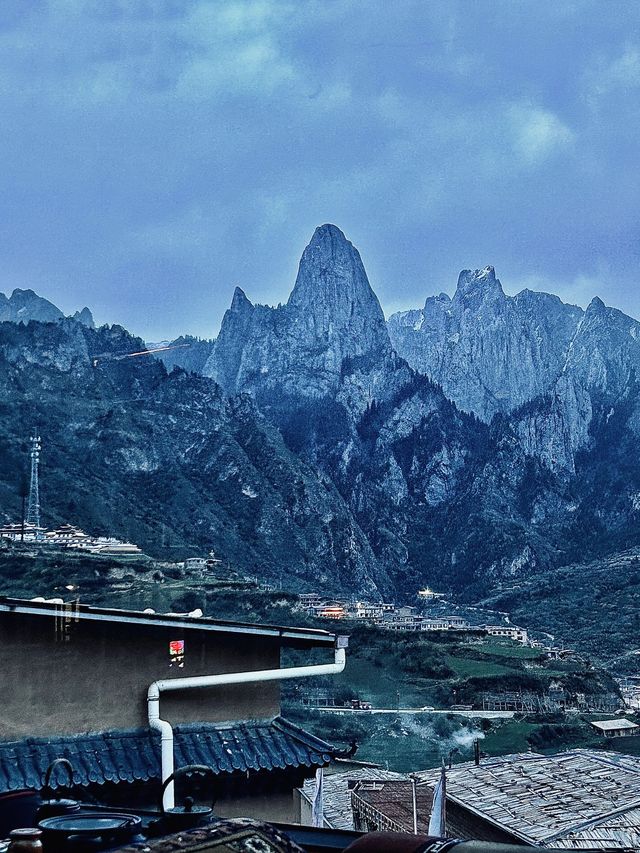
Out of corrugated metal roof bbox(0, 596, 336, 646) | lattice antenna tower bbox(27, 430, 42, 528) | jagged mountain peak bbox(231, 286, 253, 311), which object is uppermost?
jagged mountain peak bbox(231, 286, 253, 311)

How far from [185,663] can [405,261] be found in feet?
8.12

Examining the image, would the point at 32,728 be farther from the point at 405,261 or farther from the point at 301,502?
the point at 405,261

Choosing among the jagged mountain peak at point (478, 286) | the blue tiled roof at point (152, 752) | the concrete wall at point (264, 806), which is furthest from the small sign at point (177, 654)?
the jagged mountain peak at point (478, 286)

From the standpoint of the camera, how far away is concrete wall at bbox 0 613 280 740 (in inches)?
89.6

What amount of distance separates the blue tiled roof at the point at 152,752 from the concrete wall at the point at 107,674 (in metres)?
0.03

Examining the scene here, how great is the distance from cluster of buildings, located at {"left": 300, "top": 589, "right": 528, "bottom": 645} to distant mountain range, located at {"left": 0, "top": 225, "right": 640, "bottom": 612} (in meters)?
0.12

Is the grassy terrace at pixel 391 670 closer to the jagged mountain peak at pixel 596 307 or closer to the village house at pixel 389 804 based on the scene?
the village house at pixel 389 804

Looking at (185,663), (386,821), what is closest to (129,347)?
(185,663)

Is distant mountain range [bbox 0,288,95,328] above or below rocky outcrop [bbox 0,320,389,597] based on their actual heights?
above

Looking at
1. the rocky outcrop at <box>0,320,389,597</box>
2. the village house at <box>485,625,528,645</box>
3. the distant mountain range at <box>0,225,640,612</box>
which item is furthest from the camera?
the village house at <box>485,625,528,645</box>

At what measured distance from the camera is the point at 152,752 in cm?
235

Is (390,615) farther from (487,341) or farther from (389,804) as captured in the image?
(487,341)

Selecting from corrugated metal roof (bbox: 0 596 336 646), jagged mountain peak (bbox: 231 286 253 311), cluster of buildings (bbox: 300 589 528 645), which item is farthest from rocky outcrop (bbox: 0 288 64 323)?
corrugated metal roof (bbox: 0 596 336 646)

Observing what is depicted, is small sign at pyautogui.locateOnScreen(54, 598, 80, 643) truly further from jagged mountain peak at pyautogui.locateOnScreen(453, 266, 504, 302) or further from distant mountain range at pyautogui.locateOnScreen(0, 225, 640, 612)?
jagged mountain peak at pyautogui.locateOnScreen(453, 266, 504, 302)
